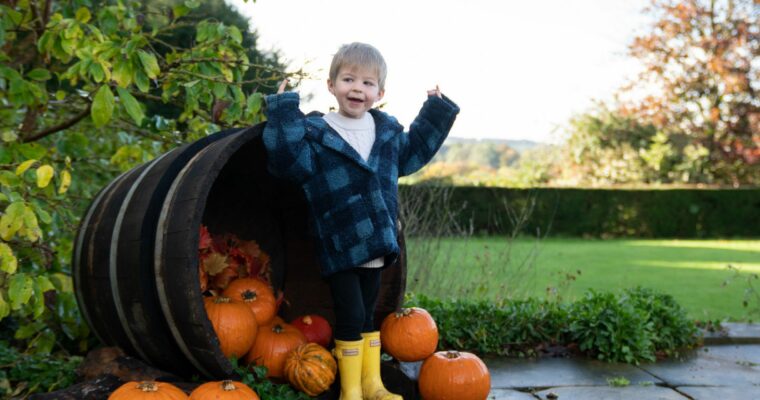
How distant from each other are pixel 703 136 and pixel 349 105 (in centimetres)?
1985

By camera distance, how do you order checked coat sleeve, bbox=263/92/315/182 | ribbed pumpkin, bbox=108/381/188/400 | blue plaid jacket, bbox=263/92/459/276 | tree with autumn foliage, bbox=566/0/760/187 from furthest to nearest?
tree with autumn foliage, bbox=566/0/760/187 < blue plaid jacket, bbox=263/92/459/276 < checked coat sleeve, bbox=263/92/315/182 < ribbed pumpkin, bbox=108/381/188/400

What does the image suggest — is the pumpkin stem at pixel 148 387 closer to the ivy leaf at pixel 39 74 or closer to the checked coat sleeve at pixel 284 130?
the checked coat sleeve at pixel 284 130

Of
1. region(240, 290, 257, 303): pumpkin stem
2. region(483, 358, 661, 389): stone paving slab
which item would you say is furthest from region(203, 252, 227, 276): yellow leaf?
region(483, 358, 661, 389): stone paving slab

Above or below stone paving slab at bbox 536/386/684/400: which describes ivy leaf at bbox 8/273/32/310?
above

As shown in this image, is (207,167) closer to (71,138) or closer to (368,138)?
(368,138)

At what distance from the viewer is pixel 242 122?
3.71 metres

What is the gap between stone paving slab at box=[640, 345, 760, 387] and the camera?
133 inches

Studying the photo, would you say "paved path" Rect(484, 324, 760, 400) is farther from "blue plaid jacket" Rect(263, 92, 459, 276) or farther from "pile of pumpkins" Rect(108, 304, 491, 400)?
"blue plaid jacket" Rect(263, 92, 459, 276)

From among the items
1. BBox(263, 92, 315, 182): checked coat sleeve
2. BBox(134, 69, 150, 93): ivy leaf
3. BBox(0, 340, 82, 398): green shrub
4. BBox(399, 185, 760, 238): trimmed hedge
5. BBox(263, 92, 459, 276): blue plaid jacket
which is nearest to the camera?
BBox(263, 92, 315, 182): checked coat sleeve

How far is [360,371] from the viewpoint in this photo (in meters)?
2.62

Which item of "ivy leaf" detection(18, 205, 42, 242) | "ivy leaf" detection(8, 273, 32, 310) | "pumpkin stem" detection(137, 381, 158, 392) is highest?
"ivy leaf" detection(18, 205, 42, 242)

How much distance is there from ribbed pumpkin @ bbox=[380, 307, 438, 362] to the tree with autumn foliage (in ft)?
58.6

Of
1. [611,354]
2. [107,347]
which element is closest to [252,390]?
[107,347]

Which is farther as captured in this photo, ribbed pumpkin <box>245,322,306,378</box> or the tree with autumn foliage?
the tree with autumn foliage
